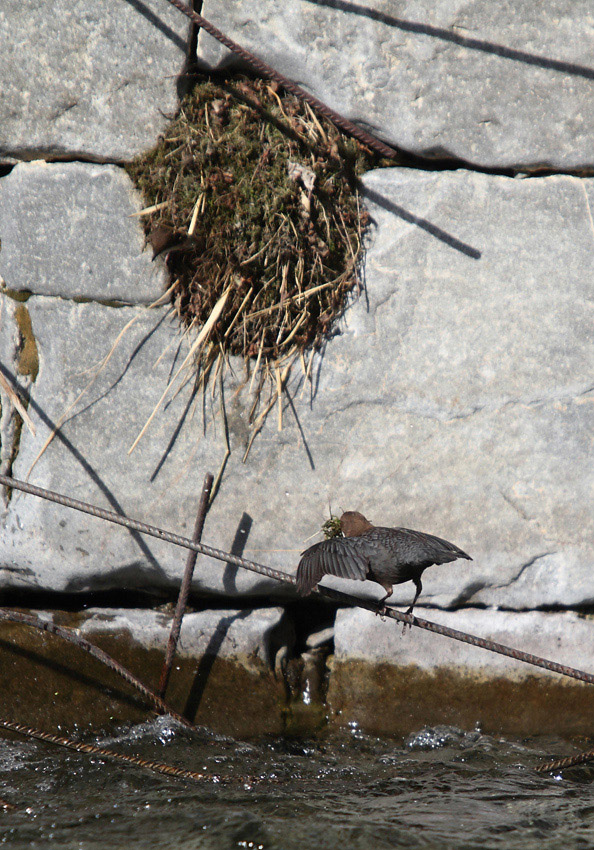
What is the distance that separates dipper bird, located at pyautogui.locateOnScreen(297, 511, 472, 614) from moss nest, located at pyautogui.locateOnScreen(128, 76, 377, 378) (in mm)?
1100

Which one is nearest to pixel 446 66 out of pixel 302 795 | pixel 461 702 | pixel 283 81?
pixel 283 81

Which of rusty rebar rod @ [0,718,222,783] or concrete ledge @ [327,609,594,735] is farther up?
concrete ledge @ [327,609,594,735]

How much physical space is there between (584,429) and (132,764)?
2.50m

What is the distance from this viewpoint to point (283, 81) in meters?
2.66

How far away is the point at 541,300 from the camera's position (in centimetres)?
290

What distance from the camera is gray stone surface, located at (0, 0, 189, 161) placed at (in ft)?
8.92

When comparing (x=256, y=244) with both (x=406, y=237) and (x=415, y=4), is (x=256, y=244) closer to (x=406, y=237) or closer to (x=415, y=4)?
(x=406, y=237)

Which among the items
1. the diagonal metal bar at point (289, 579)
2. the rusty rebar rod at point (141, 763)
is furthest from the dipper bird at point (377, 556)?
the rusty rebar rod at point (141, 763)

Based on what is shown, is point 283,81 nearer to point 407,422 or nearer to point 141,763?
point 407,422

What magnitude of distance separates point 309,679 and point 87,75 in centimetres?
297

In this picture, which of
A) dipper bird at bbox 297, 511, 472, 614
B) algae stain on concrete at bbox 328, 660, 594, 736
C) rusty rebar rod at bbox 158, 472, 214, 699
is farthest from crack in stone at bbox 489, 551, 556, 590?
rusty rebar rod at bbox 158, 472, 214, 699

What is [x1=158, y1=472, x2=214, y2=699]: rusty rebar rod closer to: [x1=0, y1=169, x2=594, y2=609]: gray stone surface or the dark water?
[x1=0, y1=169, x2=594, y2=609]: gray stone surface

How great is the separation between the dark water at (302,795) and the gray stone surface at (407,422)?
0.70 meters

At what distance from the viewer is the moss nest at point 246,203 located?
2.75m
